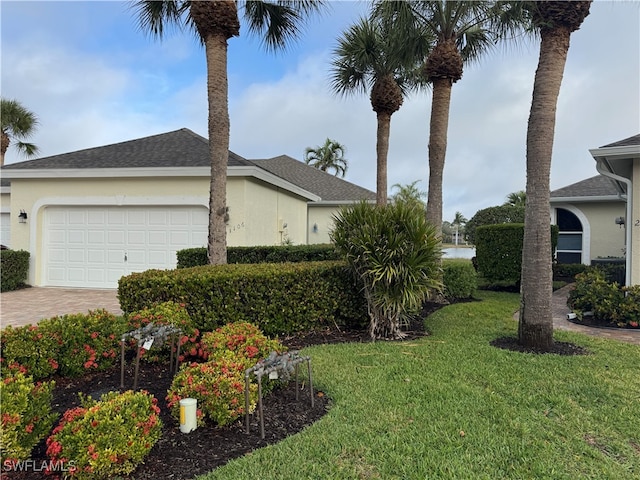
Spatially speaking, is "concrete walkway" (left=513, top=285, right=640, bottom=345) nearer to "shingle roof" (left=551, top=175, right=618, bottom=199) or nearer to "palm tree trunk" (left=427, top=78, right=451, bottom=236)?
"palm tree trunk" (left=427, top=78, right=451, bottom=236)

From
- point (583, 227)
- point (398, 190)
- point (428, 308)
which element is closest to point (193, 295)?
point (428, 308)

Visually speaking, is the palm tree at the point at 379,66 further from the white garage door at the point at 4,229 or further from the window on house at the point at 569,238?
the white garage door at the point at 4,229

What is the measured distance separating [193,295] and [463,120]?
13989 millimetres

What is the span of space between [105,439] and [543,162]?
5.91 meters

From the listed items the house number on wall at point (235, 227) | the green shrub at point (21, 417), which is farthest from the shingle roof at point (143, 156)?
the green shrub at point (21, 417)

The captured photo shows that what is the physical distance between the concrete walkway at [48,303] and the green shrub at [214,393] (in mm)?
5958

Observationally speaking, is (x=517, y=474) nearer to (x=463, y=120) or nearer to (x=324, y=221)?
(x=463, y=120)

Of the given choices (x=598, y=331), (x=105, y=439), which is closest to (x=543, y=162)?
(x=598, y=331)

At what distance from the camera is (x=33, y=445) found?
8.87 feet

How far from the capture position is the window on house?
16953mm

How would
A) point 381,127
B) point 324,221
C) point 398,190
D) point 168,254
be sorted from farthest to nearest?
point 398,190, point 324,221, point 381,127, point 168,254

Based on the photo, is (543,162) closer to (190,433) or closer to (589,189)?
(190,433)

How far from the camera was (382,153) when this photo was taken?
12742 millimetres

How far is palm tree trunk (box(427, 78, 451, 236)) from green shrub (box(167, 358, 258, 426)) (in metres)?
7.31
